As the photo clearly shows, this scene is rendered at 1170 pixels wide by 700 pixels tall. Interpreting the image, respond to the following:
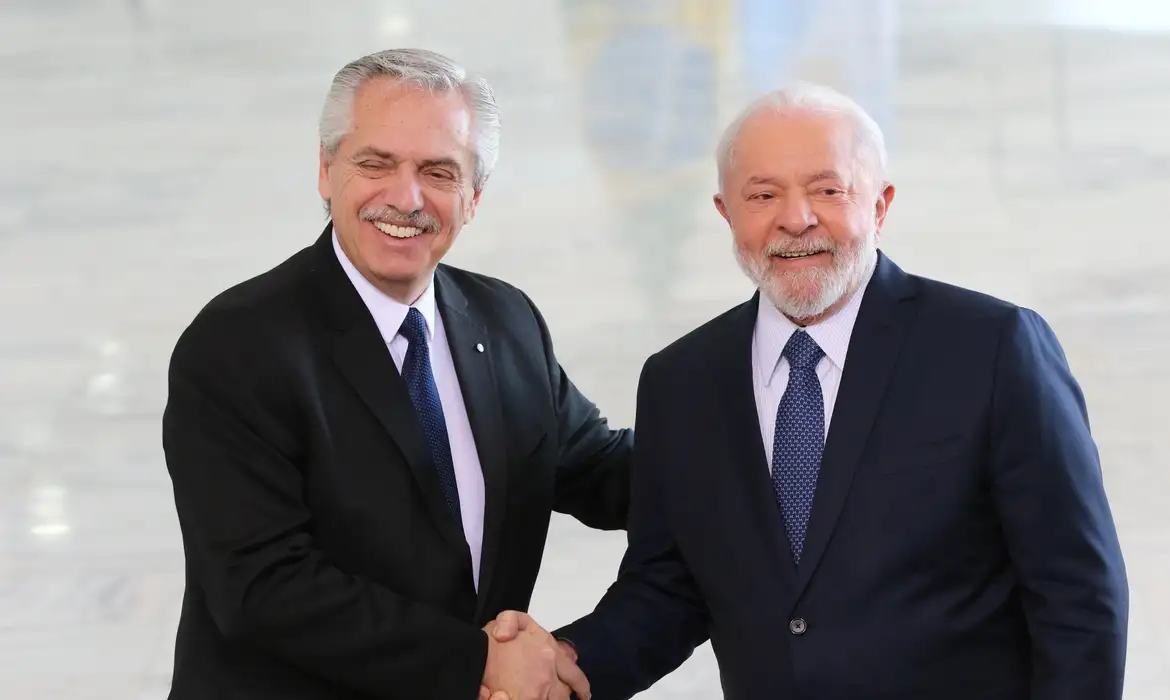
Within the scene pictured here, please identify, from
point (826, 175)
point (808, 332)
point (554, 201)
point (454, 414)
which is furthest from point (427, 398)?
point (554, 201)

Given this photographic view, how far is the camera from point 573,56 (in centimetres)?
612

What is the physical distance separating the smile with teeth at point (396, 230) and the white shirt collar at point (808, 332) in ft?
1.81

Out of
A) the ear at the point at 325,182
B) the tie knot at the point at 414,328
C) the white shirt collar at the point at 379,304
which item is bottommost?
the tie knot at the point at 414,328

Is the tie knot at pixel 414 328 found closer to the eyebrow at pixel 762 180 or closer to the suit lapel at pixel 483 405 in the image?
the suit lapel at pixel 483 405

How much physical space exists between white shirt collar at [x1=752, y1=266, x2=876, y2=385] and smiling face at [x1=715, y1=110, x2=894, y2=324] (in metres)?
0.02

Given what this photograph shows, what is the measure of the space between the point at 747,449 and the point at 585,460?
488 mm

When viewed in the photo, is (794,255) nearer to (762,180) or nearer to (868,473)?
(762,180)

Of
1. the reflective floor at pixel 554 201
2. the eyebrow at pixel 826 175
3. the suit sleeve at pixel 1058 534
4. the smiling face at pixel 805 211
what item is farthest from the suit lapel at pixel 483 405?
the reflective floor at pixel 554 201

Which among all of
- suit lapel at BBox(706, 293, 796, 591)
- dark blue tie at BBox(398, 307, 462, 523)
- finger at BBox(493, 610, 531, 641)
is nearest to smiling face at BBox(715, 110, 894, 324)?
suit lapel at BBox(706, 293, 796, 591)

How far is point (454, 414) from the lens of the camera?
230 cm

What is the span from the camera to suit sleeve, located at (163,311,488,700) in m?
2.10

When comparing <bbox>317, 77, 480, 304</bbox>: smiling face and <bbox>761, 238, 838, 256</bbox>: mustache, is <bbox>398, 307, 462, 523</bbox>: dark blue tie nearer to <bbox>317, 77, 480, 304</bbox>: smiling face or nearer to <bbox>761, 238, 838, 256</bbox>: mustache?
<bbox>317, 77, 480, 304</bbox>: smiling face

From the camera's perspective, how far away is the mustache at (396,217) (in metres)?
2.22

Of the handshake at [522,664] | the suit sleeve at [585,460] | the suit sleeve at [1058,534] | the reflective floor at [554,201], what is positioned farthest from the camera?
the reflective floor at [554,201]
